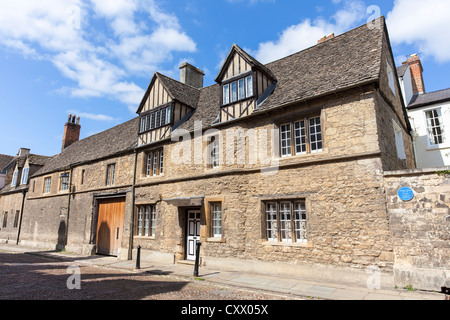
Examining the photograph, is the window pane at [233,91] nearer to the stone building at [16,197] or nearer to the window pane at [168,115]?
the window pane at [168,115]

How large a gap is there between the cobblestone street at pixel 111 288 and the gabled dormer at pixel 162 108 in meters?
6.54

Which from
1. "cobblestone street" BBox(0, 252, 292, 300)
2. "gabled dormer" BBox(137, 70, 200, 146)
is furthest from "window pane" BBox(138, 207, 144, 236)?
"cobblestone street" BBox(0, 252, 292, 300)

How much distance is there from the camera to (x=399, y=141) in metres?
10.7

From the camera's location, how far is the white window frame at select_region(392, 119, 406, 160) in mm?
10117

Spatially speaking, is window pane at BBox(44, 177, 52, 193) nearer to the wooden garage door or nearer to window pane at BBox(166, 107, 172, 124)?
the wooden garage door

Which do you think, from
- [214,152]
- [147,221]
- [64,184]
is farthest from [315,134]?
[64,184]

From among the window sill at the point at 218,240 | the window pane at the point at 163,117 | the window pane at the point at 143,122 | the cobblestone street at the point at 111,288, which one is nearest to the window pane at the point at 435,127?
the window sill at the point at 218,240

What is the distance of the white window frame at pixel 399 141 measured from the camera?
33.2 ft

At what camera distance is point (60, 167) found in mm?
19750

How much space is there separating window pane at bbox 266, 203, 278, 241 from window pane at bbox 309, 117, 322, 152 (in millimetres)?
2372

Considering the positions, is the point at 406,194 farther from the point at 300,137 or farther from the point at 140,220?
the point at 140,220
